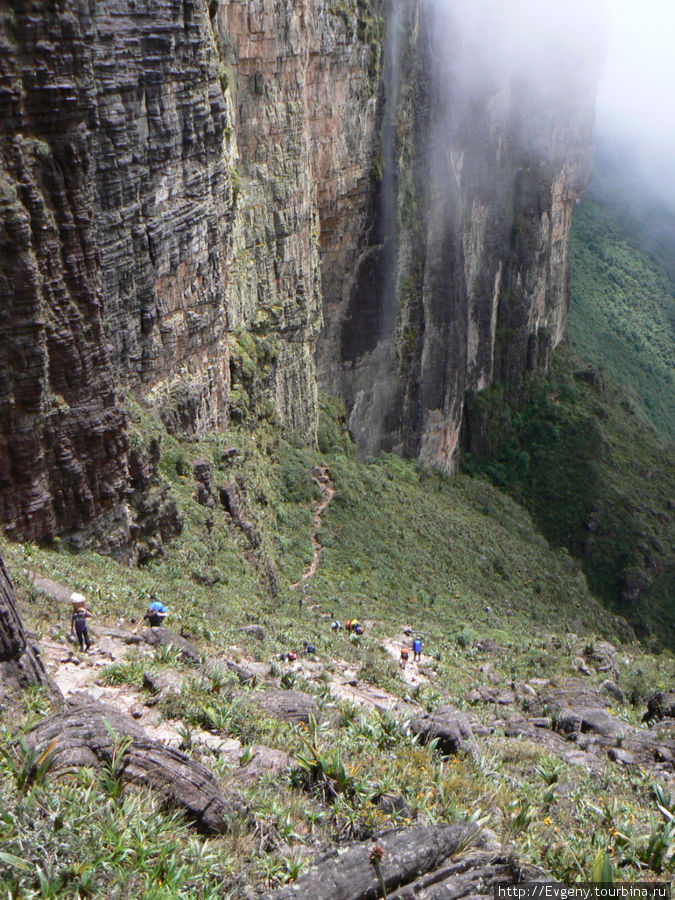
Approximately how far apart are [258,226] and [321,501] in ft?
33.3

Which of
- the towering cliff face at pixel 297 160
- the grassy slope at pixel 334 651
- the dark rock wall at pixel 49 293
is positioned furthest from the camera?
the towering cliff face at pixel 297 160

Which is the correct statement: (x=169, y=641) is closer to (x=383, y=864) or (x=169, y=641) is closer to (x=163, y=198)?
(x=383, y=864)

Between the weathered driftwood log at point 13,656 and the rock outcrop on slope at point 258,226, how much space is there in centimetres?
651

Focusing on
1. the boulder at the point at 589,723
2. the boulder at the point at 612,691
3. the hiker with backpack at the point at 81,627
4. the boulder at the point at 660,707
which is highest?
the hiker with backpack at the point at 81,627

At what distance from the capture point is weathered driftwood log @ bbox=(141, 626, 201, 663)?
1326 cm

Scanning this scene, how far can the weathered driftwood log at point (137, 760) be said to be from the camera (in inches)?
298

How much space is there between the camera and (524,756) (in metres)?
13.2

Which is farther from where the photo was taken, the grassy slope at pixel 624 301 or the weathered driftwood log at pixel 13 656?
the grassy slope at pixel 624 301

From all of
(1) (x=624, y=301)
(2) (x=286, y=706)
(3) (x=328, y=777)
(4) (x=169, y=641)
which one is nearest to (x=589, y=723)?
(2) (x=286, y=706)

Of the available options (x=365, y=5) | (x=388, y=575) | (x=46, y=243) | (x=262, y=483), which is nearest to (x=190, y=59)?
(x=46, y=243)

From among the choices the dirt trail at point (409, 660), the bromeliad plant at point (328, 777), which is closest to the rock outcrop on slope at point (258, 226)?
the dirt trail at point (409, 660)

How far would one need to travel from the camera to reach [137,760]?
25.7 ft

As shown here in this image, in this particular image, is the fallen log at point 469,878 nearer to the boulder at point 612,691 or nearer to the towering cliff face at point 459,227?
the boulder at point 612,691

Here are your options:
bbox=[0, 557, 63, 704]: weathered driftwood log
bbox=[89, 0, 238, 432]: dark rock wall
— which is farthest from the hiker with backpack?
bbox=[89, 0, 238, 432]: dark rock wall
